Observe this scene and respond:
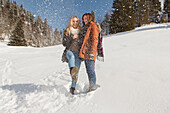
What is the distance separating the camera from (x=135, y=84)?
2.07 meters

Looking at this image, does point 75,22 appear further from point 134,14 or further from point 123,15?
point 134,14

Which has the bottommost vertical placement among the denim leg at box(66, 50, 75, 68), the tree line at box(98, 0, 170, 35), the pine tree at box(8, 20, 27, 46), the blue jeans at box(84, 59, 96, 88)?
the blue jeans at box(84, 59, 96, 88)

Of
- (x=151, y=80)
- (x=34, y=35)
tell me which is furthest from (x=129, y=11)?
(x=34, y=35)

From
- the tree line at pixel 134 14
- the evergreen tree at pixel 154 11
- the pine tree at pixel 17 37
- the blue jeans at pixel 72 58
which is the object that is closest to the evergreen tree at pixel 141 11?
the tree line at pixel 134 14

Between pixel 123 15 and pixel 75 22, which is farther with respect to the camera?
pixel 123 15

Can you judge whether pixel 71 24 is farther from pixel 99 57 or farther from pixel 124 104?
pixel 124 104

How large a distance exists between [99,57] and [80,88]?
34.7 inches

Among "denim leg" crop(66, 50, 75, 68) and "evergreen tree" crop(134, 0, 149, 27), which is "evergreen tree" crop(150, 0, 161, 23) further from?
"denim leg" crop(66, 50, 75, 68)

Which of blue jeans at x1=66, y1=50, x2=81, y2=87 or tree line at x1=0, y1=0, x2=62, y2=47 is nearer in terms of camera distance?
blue jeans at x1=66, y1=50, x2=81, y2=87

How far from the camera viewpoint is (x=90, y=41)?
182 cm

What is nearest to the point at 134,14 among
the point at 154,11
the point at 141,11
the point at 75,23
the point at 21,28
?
the point at 141,11

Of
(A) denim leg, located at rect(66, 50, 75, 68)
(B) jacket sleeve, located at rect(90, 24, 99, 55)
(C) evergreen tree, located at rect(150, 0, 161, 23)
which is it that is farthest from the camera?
(C) evergreen tree, located at rect(150, 0, 161, 23)

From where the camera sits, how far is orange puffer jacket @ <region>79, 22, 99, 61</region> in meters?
1.80

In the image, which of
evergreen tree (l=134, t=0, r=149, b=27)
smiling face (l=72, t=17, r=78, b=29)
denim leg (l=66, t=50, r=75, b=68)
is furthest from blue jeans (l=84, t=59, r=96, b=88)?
evergreen tree (l=134, t=0, r=149, b=27)
